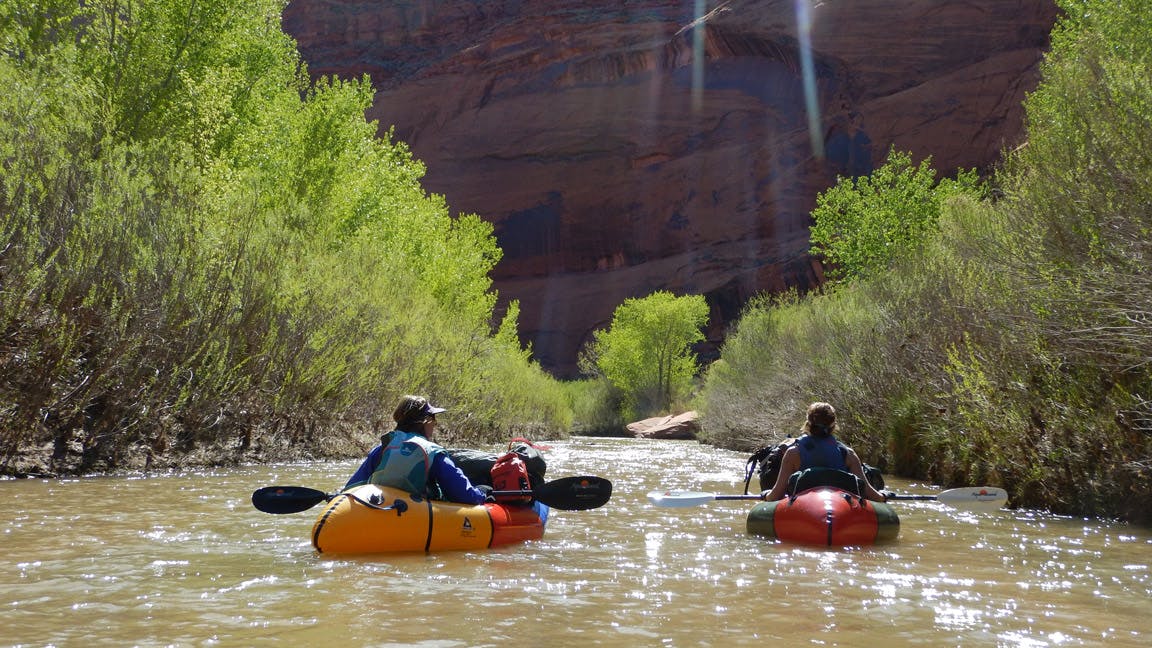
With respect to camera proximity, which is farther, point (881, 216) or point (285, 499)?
point (881, 216)

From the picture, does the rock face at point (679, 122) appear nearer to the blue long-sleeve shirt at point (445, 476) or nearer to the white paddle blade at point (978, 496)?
the white paddle blade at point (978, 496)

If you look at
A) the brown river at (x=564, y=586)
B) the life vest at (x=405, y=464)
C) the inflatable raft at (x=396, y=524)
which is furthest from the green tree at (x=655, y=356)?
the life vest at (x=405, y=464)

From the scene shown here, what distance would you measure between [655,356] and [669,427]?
11.0m

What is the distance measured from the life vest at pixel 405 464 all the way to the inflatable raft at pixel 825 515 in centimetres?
313

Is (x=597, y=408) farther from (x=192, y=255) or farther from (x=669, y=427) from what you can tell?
(x=192, y=255)

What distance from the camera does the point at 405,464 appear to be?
6828mm

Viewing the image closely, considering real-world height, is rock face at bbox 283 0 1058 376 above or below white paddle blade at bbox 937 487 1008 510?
above

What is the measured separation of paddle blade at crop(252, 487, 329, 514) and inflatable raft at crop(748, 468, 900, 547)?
12.7ft

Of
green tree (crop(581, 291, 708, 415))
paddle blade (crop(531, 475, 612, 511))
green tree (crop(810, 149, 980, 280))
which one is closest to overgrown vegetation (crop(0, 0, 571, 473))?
paddle blade (crop(531, 475, 612, 511))

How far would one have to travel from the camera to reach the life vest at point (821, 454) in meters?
8.18

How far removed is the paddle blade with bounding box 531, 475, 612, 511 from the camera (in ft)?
25.6

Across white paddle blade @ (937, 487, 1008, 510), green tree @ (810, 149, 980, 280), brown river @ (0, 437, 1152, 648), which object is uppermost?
green tree @ (810, 149, 980, 280)

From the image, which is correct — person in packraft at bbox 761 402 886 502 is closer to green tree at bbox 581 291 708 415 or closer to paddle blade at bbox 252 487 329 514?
paddle blade at bbox 252 487 329 514

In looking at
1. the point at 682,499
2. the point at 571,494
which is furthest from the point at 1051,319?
the point at 571,494
